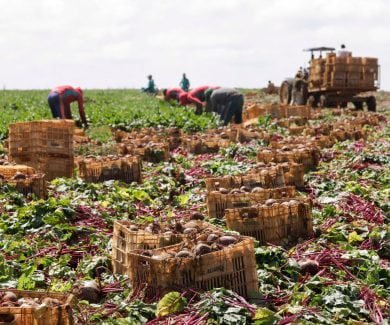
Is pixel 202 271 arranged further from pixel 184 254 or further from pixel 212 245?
pixel 212 245

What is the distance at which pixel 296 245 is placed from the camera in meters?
7.04

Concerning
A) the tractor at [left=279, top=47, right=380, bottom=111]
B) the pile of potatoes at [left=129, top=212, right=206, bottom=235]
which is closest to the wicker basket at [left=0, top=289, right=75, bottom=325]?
the pile of potatoes at [left=129, top=212, right=206, bottom=235]

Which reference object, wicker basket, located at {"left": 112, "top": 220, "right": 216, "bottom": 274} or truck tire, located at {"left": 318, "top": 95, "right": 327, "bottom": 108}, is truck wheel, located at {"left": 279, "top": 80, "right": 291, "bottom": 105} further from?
wicker basket, located at {"left": 112, "top": 220, "right": 216, "bottom": 274}

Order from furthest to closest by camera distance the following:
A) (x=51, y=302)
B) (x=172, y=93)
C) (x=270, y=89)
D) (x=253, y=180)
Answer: (x=270, y=89)
(x=172, y=93)
(x=253, y=180)
(x=51, y=302)

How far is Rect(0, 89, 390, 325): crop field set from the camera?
5.05 meters

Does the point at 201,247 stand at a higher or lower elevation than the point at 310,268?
higher

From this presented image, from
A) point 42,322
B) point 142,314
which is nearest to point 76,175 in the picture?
point 142,314

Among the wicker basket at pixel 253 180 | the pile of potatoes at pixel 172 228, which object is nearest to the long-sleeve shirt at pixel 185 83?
the wicker basket at pixel 253 180

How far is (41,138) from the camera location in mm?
11875

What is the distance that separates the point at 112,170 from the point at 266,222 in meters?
5.25

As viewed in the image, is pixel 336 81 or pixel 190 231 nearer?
pixel 190 231

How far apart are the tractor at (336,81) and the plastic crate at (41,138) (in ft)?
57.1

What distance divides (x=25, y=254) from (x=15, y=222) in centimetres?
119

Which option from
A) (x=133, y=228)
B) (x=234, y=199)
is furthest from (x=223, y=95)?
(x=133, y=228)
